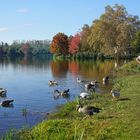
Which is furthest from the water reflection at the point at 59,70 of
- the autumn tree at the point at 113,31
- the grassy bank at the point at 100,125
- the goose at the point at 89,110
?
the goose at the point at 89,110

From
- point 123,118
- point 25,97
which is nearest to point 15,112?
point 25,97

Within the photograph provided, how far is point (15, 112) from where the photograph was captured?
75.6 ft

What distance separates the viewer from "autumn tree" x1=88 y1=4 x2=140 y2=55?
8762cm

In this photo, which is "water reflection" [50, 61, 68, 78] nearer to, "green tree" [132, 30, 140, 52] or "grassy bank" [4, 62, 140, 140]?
"green tree" [132, 30, 140, 52]

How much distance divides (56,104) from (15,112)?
3.71m

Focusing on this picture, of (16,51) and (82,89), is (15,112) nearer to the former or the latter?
(82,89)

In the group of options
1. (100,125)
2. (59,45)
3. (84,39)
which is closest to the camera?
(100,125)

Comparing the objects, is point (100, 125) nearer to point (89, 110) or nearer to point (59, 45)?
point (89, 110)

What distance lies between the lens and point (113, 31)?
89.0 metres

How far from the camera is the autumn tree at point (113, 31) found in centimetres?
8762

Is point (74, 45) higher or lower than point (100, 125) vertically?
higher

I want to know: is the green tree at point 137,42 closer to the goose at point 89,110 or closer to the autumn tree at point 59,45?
the autumn tree at point 59,45

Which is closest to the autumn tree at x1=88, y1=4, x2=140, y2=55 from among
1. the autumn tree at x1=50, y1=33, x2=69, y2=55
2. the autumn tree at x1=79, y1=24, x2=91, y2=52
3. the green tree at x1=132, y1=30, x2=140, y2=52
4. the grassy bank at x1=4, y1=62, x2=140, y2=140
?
the green tree at x1=132, y1=30, x2=140, y2=52

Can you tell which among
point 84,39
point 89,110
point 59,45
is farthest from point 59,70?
point 59,45
